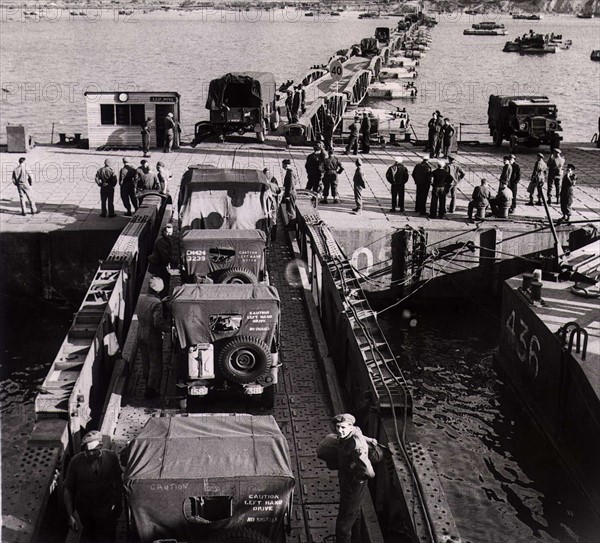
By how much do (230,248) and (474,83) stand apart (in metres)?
81.3

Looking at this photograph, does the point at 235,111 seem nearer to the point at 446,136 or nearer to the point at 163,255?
the point at 446,136

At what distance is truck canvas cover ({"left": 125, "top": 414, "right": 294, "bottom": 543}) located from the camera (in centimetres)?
813

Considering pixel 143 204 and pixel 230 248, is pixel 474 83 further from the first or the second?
pixel 230 248

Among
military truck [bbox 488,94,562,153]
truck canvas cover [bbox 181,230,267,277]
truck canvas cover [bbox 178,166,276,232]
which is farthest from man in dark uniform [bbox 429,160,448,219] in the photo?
military truck [bbox 488,94,562,153]

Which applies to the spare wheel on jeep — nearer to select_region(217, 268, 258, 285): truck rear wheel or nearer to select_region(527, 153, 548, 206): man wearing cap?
select_region(217, 268, 258, 285): truck rear wheel

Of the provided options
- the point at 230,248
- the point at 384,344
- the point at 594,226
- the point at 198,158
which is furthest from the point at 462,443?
the point at 198,158

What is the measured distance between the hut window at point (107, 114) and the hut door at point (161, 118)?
Result: 1621mm

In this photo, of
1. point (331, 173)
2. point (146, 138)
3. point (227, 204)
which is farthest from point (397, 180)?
point (146, 138)

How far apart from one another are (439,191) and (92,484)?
1602 centimetres

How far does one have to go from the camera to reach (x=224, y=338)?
12195 mm

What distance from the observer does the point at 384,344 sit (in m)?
14.0

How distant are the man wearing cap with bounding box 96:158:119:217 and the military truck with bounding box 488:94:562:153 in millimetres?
17214

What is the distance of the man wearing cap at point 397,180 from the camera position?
23.2 m

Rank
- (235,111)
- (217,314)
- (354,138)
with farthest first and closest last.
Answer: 1. (235,111)
2. (354,138)
3. (217,314)
